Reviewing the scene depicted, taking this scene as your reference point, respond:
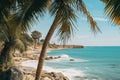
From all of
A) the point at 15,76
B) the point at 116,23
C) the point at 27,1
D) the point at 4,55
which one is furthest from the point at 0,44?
the point at 116,23

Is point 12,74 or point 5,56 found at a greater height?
point 5,56

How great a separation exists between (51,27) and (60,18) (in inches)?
16.9

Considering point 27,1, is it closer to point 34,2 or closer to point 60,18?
point 34,2

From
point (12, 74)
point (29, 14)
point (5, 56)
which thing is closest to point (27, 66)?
point (5, 56)

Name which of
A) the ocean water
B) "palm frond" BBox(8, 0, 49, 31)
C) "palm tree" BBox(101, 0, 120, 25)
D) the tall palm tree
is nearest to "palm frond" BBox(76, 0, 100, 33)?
the tall palm tree

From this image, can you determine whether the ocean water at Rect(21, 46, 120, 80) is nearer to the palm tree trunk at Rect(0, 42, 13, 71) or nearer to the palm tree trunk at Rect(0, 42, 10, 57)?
the palm tree trunk at Rect(0, 42, 13, 71)

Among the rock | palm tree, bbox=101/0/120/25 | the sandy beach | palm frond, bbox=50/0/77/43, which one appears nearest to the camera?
palm tree, bbox=101/0/120/25

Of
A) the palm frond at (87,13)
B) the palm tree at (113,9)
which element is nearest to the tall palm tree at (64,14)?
the palm frond at (87,13)

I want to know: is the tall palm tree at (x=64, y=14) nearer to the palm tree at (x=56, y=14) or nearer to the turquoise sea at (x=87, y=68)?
the palm tree at (x=56, y=14)

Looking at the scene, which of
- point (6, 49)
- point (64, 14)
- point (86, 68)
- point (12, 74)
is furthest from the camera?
point (86, 68)

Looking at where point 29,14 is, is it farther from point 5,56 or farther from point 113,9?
point 5,56

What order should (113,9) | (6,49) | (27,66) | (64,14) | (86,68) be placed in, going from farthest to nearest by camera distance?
(86,68) → (27,66) → (6,49) → (64,14) → (113,9)

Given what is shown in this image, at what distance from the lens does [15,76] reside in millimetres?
11898

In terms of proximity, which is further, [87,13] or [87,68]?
[87,68]
